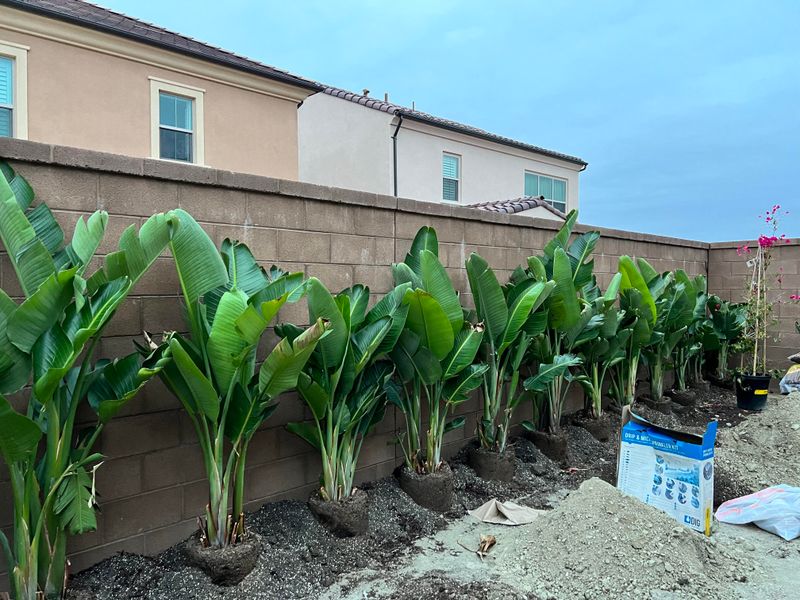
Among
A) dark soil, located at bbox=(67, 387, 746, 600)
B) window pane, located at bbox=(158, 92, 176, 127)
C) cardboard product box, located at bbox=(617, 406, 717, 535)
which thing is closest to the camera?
dark soil, located at bbox=(67, 387, 746, 600)

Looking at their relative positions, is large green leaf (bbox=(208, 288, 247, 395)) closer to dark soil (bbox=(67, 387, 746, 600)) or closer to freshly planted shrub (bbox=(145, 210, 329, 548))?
freshly planted shrub (bbox=(145, 210, 329, 548))

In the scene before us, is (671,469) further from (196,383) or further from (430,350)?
(196,383)

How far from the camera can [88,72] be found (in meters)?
9.40

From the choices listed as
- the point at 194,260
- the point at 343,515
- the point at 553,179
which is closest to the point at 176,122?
the point at 194,260

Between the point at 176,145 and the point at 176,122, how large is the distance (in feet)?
1.26

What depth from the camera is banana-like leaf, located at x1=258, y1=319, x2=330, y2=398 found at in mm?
2584

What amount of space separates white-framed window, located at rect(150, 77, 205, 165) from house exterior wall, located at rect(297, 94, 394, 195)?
12.9ft

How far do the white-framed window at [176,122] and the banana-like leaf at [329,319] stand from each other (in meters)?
8.38

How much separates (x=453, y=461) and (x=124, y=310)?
8.79 feet

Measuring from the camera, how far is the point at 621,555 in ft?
10.2

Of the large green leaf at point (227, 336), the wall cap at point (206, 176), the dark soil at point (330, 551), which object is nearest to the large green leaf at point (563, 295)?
the wall cap at point (206, 176)

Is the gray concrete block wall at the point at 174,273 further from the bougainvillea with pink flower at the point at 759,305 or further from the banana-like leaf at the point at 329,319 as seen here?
the bougainvillea with pink flower at the point at 759,305

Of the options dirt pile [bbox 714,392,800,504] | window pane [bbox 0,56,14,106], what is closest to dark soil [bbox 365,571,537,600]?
dirt pile [bbox 714,392,800,504]

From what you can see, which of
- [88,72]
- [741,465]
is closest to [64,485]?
[741,465]
